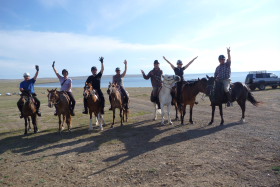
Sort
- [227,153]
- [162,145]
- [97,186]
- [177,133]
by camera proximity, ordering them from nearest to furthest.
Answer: [97,186]
[227,153]
[162,145]
[177,133]

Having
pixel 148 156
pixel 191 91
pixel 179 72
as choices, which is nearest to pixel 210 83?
pixel 191 91

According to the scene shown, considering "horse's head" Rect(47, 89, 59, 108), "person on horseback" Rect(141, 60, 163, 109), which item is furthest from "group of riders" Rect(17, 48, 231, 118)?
"horse's head" Rect(47, 89, 59, 108)

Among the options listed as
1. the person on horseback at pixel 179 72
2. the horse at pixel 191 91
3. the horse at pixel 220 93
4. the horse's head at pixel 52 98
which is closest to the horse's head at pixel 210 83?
the horse at pixel 220 93

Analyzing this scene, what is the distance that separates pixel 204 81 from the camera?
34.3 feet

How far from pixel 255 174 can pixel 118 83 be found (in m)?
7.94

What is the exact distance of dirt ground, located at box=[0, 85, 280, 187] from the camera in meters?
5.18

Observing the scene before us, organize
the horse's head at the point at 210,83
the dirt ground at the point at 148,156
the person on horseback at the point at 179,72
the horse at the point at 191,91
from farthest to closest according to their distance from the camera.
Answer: the person on horseback at the point at 179,72
the horse at the point at 191,91
the horse's head at the point at 210,83
the dirt ground at the point at 148,156

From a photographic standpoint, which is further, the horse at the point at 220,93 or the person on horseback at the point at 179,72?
the person on horseback at the point at 179,72

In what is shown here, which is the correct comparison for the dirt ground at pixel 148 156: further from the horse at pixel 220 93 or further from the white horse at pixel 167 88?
the white horse at pixel 167 88

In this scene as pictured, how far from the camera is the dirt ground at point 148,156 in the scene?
5.18 meters

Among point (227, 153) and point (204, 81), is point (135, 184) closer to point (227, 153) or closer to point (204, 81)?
point (227, 153)

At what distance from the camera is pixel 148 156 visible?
6.70 metres

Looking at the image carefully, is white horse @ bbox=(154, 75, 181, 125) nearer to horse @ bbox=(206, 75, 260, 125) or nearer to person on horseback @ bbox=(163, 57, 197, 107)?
person on horseback @ bbox=(163, 57, 197, 107)

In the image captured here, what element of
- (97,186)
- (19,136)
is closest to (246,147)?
(97,186)
